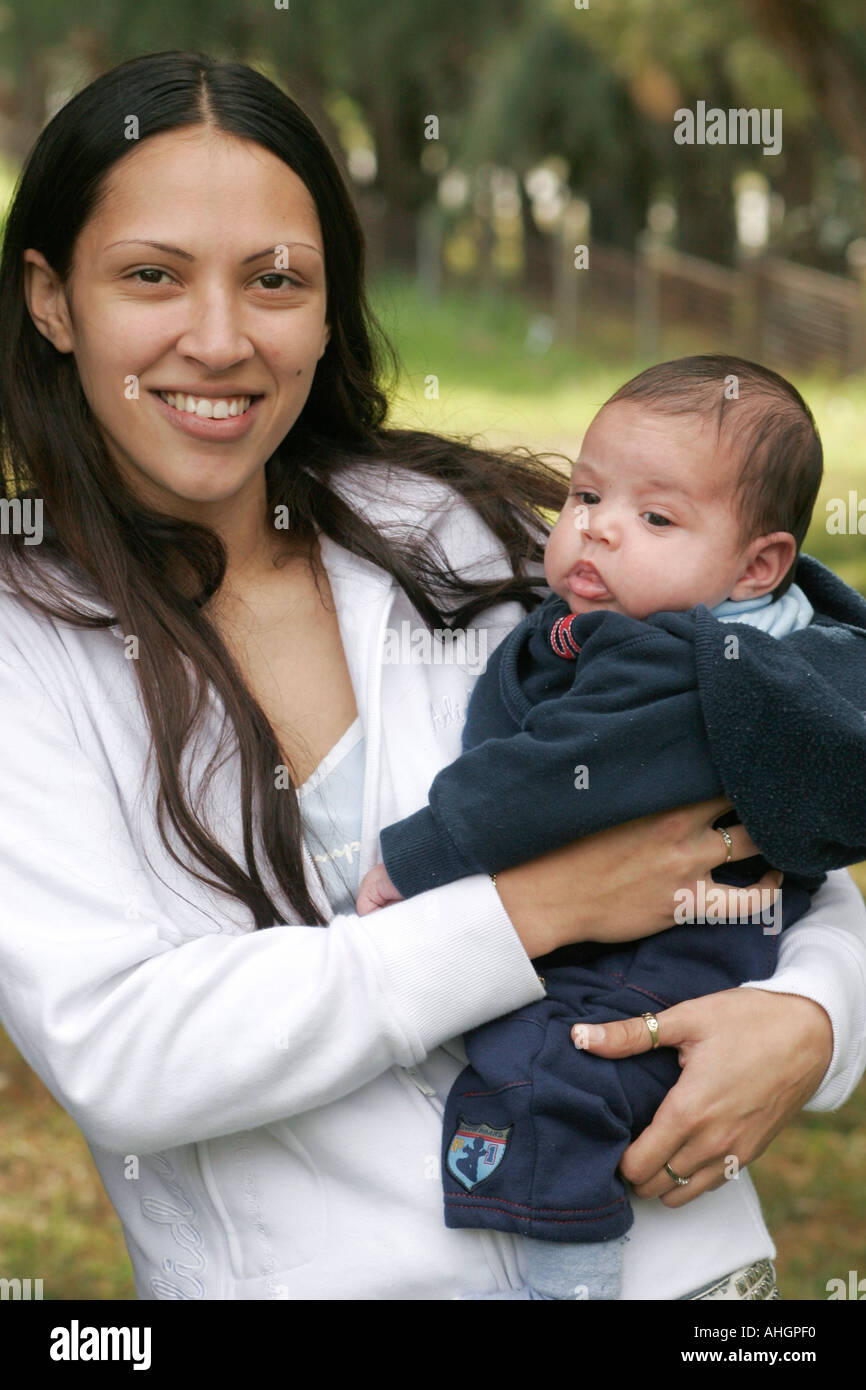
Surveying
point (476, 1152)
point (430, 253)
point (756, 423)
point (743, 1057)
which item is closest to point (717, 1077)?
point (743, 1057)

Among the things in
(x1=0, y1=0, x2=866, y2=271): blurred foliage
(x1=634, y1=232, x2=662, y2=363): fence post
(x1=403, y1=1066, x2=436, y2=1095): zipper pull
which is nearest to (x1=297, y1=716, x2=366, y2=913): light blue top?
(x1=403, y1=1066, x2=436, y2=1095): zipper pull

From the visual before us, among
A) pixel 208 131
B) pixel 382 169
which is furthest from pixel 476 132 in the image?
pixel 208 131

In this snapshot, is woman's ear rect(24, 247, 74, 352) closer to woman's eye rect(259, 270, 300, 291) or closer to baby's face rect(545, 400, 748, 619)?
woman's eye rect(259, 270, 300, 291)

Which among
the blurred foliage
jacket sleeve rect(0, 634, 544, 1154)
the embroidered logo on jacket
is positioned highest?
the blurred foliage

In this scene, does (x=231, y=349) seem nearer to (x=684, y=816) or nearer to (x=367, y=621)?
(x=367, y=621)

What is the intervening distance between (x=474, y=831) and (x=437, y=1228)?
0.49m

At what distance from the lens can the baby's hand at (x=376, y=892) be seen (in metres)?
1.95

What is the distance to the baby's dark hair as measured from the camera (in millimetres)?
2020

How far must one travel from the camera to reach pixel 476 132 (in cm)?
1812

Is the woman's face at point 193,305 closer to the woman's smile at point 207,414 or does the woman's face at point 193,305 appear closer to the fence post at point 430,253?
the woman's smile at point 207,414

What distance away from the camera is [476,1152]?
1.86 meters

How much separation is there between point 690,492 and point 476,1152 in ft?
2.89

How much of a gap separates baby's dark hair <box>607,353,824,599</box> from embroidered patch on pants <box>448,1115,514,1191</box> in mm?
816

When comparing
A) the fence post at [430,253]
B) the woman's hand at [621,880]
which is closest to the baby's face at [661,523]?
the woman's hand at [621,880]
